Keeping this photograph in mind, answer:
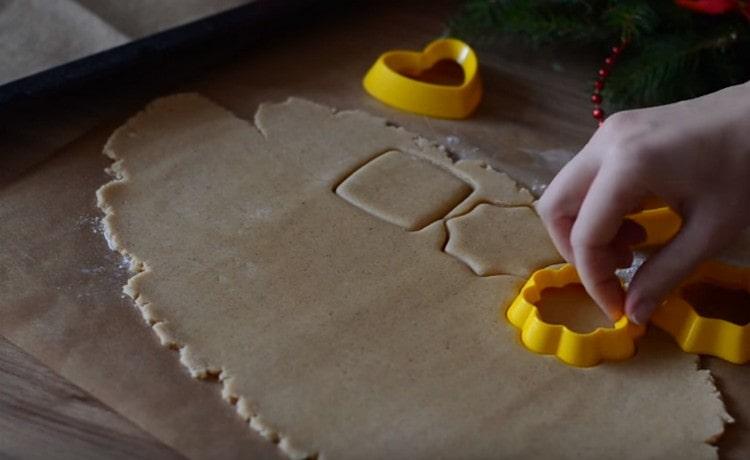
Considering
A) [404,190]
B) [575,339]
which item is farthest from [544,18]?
[575,339]

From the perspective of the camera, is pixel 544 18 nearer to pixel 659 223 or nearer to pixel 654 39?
pixel 654 39

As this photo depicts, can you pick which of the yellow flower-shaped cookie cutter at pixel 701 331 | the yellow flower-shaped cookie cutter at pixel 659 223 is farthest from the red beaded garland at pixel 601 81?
the yellow flower-shaped cookie cutter at pixel 701 331

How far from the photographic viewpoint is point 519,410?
2.96ft

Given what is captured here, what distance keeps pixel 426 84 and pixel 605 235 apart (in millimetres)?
473

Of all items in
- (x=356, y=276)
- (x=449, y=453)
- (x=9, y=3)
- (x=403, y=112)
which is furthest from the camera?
(x=9, y=3)

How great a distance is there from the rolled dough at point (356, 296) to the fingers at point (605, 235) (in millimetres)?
69

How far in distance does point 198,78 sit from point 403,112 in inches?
11.1

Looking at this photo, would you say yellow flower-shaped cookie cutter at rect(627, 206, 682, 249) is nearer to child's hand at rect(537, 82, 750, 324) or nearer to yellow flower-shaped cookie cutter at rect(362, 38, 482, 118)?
child's hand at rect(537, 82, 750, 324)

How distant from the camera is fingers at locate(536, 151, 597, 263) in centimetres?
91

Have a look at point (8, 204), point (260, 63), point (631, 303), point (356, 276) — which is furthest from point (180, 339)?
point (260, 63)

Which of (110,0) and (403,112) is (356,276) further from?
(110,0)

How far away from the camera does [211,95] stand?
4.37 ft

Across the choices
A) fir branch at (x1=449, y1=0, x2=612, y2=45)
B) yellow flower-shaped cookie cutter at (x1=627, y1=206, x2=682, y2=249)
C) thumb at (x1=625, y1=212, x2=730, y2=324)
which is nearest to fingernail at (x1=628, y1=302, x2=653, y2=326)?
thumb at (x1=625, y1=212, x2=730, y2=324)

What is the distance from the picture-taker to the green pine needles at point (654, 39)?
4.17ft
